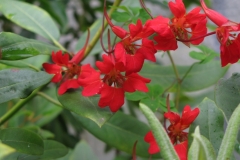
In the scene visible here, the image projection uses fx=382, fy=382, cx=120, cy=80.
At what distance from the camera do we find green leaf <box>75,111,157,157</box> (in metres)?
0.68

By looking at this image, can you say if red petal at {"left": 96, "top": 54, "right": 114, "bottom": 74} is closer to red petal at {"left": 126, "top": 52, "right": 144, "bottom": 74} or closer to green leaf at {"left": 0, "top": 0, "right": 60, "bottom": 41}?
red petal at {"left": 126, "top": 52, "right": 144, "bottom": 74}

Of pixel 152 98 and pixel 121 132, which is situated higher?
pixel 152 98

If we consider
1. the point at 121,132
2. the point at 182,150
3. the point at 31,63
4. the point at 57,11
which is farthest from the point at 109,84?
the point at 57,11

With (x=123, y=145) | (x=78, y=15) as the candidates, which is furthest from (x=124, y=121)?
(x=78, y=15)

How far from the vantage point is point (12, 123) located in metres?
0.94

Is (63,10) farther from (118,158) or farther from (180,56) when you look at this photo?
(180,56)

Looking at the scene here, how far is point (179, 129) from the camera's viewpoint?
1.67ft

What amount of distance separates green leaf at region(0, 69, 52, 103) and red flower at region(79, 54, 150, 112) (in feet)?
0.22

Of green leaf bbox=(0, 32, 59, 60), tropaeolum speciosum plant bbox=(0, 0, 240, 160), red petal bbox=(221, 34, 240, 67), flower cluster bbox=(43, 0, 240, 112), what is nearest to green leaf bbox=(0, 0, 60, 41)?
tropaeolum speciosum plant bbox=(0, 0, 240, 160)

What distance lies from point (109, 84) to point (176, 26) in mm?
113

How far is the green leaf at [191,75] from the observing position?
750mm

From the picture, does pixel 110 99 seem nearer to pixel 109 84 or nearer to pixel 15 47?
pixel 109 84

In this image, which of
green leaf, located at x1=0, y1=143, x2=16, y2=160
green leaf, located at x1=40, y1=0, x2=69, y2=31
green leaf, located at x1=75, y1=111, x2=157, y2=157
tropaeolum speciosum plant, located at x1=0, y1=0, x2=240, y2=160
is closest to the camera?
green leaf, located at x1=0, y1=143, x2=16, y2=160

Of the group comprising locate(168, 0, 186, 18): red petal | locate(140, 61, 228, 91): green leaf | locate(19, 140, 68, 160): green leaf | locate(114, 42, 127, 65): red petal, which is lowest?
locate(19, 140, 68, 160): green leaf
